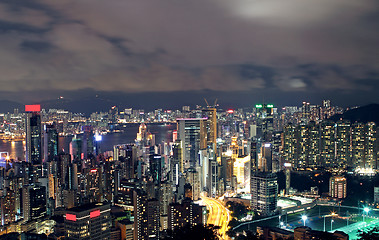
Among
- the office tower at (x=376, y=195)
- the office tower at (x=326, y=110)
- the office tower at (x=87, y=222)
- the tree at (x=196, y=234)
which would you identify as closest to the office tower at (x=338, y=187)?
the office tower at (x=376, y=195)

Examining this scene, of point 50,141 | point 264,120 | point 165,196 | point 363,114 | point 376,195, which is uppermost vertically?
point 363,114

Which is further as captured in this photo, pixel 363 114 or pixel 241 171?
pixel 363 114

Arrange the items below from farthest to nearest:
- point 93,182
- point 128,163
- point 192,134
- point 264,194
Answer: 1. point 192,134
2. point 128,163
3. point 93,182
4. point 264,194

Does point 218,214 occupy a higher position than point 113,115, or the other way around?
point 113,115

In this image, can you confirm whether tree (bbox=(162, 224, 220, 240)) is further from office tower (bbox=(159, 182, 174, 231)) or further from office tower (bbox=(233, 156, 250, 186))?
office tower (bbox=(233, 156, 250, 186))

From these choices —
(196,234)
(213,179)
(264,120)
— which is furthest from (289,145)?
(196,234)

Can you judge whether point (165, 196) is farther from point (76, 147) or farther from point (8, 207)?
point (76, 147)

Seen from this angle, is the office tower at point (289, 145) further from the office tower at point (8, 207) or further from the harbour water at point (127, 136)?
the office tower at point (8, 207)
